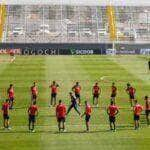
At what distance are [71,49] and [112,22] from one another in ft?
65.9

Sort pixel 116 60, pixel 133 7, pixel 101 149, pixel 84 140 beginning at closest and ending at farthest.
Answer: pixel 101 149 → pixel 84 140 → pixel 116 60 → pixel 133 7

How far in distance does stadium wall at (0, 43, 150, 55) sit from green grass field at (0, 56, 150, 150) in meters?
8.30

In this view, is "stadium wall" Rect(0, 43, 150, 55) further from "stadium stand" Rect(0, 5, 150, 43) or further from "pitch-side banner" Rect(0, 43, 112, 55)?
"stadium stand" Rect(0, 5, 150, 43)

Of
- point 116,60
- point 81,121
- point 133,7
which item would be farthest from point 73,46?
point 81,121

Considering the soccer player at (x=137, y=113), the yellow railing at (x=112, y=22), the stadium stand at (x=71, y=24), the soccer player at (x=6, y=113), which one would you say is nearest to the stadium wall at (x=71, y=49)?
the stadium stand at (x=71, y=24)

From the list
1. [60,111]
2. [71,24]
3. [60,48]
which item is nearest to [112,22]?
[71,24]

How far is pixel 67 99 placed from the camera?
4241cm

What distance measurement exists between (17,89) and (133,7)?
212 ft

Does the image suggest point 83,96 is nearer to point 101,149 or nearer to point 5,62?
point 101,149

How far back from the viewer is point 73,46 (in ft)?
276

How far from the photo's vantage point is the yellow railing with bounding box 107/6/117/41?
314 ft

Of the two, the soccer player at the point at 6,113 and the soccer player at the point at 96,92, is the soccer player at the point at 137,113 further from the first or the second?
the soccer player at the point at 96,92
